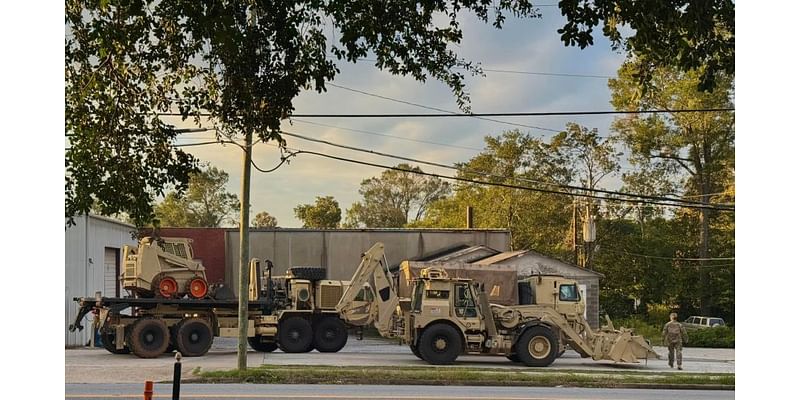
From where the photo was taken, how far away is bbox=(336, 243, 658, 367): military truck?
65.1 feet

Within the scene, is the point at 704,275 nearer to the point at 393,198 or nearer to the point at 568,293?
the point at 568,293

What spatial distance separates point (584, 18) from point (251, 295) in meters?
16.2

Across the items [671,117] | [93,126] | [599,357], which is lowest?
[599,357]

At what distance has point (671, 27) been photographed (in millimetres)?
7980

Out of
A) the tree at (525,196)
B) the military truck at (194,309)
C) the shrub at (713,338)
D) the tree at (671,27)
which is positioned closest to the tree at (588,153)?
the tree at (525,196)

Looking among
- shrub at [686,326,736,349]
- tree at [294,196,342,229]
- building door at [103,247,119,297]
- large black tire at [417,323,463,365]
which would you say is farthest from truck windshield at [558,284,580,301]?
tree at [294,196,342,229]

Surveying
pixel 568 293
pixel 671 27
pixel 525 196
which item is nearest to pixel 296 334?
pixel 568 293

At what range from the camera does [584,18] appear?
7773 millimetres

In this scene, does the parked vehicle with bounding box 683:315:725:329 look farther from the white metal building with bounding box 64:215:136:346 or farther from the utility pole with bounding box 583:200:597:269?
the white metal building with bounding box 64:215:136:346

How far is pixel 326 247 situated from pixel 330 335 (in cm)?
944

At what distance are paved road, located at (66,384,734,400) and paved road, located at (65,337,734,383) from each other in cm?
160
